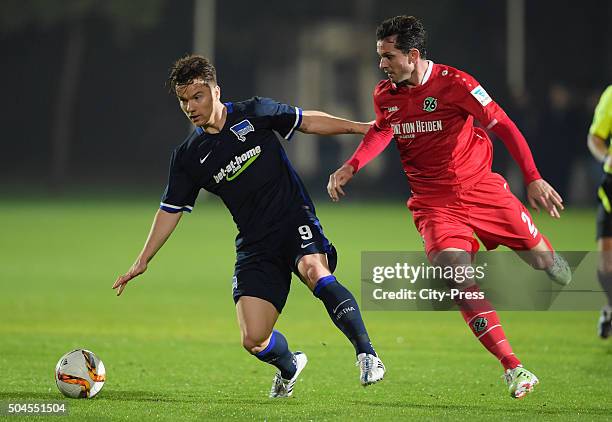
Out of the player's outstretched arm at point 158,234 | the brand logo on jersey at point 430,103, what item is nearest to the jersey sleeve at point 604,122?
the brand logo on jersey at point 430,103

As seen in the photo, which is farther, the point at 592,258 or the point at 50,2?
the point at 50,2

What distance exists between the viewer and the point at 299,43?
3750 centimetres

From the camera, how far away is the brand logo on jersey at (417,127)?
775 cm

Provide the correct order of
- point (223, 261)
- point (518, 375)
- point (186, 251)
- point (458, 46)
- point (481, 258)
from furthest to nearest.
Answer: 1. point (458, 46)
2. point (186, 251)
3. point (223, 261)
4. point (481, 258)
5. point (518, 375)

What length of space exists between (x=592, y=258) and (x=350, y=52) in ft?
88.0

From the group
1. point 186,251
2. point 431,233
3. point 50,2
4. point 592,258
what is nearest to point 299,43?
point 50,2

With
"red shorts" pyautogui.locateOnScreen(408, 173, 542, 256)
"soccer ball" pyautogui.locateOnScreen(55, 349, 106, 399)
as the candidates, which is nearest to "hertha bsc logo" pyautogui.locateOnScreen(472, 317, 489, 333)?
"red shorts" pyautogui.locateOnScreen(408, 173, 542, 256)

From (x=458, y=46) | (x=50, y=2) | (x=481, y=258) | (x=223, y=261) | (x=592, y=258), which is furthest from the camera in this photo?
(x=458, y=46)

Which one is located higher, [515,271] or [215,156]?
[215,156]

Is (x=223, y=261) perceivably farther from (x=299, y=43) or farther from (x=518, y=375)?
(x=299, y=43)

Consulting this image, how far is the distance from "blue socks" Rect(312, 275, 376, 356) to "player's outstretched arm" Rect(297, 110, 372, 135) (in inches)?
42.7

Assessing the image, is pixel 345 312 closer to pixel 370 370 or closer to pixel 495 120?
pixel 370 370

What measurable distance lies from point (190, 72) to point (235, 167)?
67 cm

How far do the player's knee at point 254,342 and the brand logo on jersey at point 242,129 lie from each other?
1.26 metres
